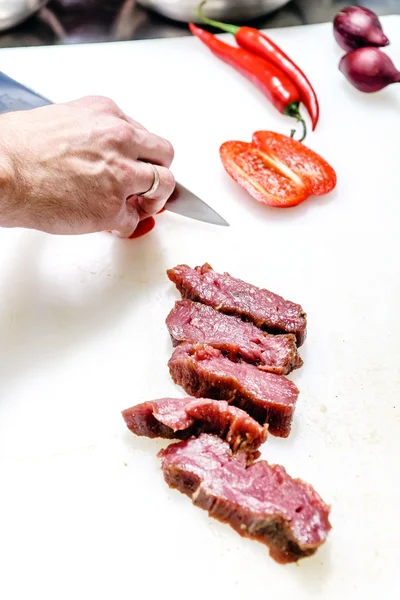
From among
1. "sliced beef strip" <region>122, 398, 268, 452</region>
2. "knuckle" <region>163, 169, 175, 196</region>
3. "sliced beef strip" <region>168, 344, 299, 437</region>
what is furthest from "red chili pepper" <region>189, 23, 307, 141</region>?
"sliced beef strip" <region>122, 398, 268, 452</region>

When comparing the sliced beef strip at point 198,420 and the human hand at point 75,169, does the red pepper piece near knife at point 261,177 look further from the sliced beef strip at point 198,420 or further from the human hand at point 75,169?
the sliced beef strip at point 198,420

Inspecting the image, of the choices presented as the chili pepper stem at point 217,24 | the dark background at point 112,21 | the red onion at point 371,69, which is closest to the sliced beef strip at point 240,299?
the red onion at point 371,69

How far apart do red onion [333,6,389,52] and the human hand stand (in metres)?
1.59

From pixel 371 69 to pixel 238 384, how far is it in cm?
216

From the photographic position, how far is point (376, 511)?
8.58 ft

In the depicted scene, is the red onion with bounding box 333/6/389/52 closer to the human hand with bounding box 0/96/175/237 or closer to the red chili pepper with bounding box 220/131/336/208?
the red chili pepper with bounding box 220/131/336/208

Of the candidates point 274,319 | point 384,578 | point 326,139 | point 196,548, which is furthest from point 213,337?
point 326,139

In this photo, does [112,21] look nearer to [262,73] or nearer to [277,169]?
[262,73]

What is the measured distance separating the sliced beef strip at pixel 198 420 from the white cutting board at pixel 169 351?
0.47 feet

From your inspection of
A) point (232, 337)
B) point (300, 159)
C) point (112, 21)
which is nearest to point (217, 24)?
point (112, 21)

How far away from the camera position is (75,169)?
290cm

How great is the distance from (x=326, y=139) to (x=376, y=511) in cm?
207

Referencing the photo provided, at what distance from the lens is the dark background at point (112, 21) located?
437 centimetres

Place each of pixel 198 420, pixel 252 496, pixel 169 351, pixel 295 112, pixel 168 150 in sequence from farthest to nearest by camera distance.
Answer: pixel 295 112 → pixel 168 150 → pixel 169 351 → pixel 198 420 → pixel 252 496
